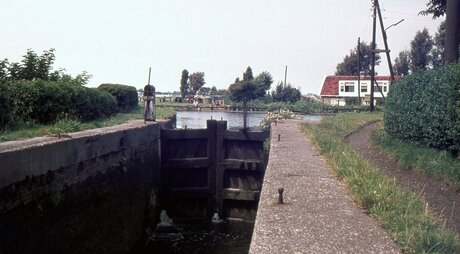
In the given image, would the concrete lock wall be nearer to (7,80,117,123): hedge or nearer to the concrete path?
(7,80,117,123): hedge

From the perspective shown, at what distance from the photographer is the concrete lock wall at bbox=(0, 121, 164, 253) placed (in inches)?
231

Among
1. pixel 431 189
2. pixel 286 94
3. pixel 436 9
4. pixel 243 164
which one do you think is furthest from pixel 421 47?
pixel 431 189

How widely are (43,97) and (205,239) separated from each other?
5119mm

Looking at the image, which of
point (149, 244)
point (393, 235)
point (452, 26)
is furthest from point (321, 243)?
point (452, 26)

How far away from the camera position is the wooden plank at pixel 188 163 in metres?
14.3

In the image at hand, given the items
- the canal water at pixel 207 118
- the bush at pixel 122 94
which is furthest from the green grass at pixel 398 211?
the canal water at pixel 207 118

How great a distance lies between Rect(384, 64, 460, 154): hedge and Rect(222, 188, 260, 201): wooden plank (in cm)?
406

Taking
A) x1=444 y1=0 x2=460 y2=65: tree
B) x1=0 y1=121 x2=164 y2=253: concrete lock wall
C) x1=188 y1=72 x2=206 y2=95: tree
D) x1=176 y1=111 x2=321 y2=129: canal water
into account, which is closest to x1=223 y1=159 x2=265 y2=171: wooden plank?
x1=0 y1=121 x2=164 y2=253: concrete lock wall

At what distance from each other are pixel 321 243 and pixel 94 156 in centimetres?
567

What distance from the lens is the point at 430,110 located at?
1065 centimetres

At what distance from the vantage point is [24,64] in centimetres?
1395

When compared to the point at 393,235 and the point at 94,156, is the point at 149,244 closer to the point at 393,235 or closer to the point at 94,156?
the point at 94,156

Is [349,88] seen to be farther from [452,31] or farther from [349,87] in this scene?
[452,31]

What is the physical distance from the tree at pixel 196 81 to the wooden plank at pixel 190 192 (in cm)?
7119
